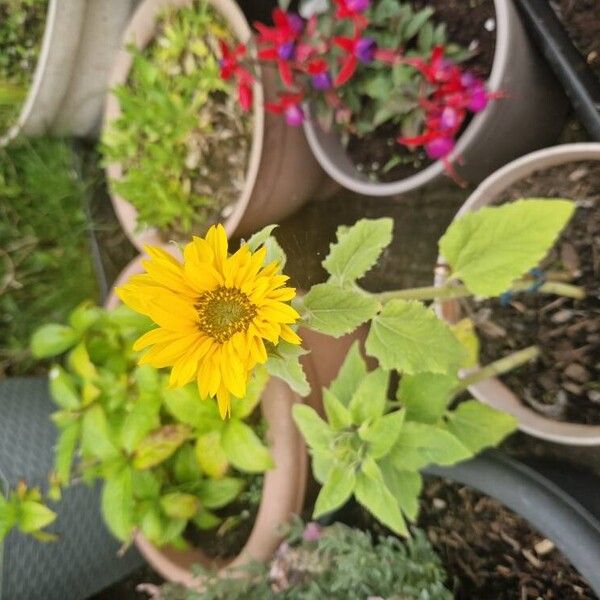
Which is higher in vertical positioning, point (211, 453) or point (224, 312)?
point (224, 312)

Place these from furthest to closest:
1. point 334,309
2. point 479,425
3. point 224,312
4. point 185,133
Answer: point 185,133, point 479,425, point 334,309, point 224,312

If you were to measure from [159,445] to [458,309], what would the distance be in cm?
41

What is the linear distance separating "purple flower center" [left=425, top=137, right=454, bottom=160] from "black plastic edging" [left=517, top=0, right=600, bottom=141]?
156mm

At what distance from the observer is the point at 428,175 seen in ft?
2.88

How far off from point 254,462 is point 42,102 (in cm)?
74

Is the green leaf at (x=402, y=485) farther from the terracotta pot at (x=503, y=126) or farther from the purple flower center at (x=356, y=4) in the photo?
the purple flower center at (x=356, y=4)

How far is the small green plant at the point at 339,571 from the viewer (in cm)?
87

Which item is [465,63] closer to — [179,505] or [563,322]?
[563,322]

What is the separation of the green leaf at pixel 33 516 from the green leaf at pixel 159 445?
119mm

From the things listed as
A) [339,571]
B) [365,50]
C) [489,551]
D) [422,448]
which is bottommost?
[489,551]

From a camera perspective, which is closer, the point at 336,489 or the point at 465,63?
the point at 336,489

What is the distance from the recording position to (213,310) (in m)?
0.50

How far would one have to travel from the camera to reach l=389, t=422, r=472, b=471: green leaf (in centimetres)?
76

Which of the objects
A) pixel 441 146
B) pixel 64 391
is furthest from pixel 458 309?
pixel 64 391
